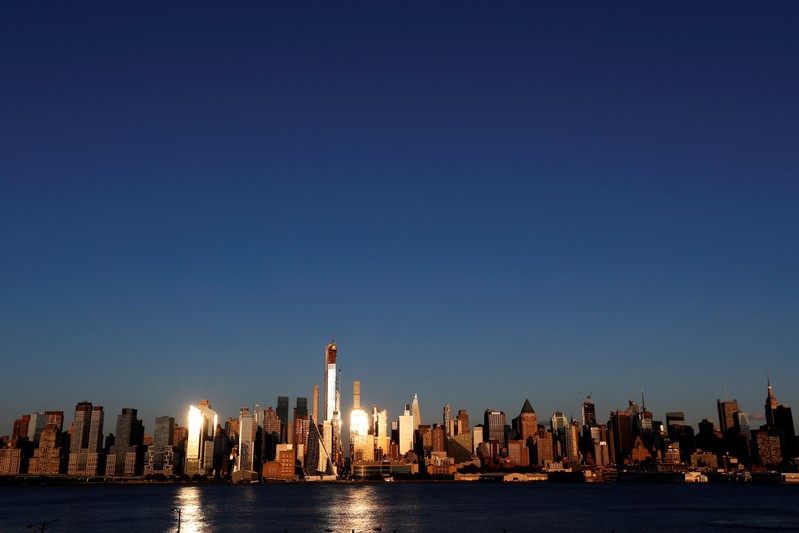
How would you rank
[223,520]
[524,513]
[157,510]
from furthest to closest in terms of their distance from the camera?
[157,510] < [524,513] < [223,520]

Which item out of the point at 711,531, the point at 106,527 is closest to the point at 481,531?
the point at 711,531

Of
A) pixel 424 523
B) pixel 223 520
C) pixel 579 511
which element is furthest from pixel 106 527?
pixel 579 511

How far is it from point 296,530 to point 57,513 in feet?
241

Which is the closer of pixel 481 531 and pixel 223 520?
pixel 481 531

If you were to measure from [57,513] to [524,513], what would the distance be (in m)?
102

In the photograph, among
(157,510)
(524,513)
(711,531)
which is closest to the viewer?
(711,531)

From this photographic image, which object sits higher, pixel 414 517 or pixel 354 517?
pixel 354 517

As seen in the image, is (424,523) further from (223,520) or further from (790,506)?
(790,506)

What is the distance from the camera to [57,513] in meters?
156

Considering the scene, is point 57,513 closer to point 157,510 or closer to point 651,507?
point 157,510

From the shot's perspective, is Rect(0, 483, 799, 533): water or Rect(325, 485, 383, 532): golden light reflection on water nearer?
Rect(325, 485, 383, 532): golden light reflection on water

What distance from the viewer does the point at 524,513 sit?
492 feet

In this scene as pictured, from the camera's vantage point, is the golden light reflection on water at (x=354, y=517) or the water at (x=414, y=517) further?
the water at (x=414, y=517)

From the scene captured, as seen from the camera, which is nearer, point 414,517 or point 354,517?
point 354,517
